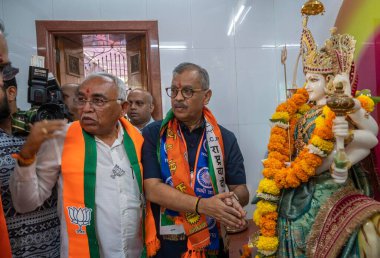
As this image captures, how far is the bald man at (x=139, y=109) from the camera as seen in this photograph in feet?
11.5

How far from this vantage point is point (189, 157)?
1865 mm

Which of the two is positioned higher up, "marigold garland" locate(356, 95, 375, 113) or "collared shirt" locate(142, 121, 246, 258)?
"marigold garland" locate(356, 95, 375, 113)

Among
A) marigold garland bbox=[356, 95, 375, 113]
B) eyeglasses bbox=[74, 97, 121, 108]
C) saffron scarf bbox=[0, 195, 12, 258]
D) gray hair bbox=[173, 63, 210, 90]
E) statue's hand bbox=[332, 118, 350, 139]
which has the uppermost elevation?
gray hair bbox=[173, 63, 210, 90]

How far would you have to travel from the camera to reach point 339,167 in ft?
5.14

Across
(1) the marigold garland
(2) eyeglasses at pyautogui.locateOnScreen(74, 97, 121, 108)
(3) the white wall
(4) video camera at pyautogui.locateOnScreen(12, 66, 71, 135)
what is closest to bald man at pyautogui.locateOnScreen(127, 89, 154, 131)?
(3) the white wall

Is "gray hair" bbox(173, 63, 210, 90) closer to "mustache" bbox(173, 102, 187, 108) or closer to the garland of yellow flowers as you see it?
"mustache" bbox(173, 102, 187, 108)

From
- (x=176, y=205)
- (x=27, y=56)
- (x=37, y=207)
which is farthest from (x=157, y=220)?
(x=27, y=56)

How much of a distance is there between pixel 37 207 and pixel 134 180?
1.60ft

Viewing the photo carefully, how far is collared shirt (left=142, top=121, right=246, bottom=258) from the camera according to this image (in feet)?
5.96

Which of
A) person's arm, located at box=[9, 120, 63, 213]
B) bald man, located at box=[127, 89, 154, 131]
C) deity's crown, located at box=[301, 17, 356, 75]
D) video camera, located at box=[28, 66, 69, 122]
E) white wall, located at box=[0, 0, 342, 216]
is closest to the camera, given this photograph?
person's arm, located at box=[9, 120, 63, 213]

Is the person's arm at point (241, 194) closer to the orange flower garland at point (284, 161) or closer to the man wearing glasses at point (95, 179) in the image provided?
the orange flower garland at point (284, 161)

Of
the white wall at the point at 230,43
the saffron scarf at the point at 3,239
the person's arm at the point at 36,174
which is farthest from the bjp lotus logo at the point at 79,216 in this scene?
the white wall at the point at 230,43

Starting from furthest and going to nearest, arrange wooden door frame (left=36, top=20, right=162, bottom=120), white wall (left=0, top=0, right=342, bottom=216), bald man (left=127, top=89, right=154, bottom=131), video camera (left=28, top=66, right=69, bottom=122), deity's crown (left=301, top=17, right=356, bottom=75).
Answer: white wall (left=0, top=0, right=342, bottom=216)
wooden door frame (left=36, top=20, right=162, bottom=120)
bald man (left=127, top=89, right=154, bottom=131)
deity's crown (left=301, top=17, right=356, bottom=75)
video camera (left=28, top=66, right=69, bottom=122)

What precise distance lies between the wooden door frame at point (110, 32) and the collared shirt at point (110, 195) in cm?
252
